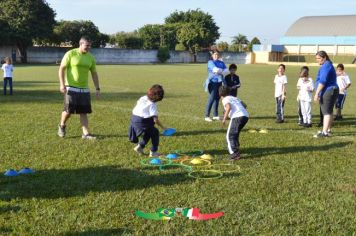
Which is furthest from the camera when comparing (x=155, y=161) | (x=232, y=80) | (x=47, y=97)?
(x=47, y=97)

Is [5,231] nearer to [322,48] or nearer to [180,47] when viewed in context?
[180,47]

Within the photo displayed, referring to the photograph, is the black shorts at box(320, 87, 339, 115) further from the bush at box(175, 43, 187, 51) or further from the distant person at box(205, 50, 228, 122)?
the bush at box(175, 43, 187, 51)

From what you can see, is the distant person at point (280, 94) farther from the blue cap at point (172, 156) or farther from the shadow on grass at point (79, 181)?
the shadow on grass at point (79, 181)

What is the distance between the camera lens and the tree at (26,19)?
196 feet

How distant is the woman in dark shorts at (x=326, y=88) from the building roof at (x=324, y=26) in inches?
3714

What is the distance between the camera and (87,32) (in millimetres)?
76875

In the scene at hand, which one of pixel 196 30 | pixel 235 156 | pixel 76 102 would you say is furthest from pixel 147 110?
pixel 196 30

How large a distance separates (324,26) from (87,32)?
2310 inches

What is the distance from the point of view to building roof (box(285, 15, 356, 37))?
9762 centimetres

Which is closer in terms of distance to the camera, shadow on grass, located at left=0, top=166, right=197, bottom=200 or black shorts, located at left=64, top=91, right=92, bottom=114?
shadow on grass, located at left=0, top=166, right=197, bottom=200

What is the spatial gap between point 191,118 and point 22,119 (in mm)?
4600

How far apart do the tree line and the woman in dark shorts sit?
189ft

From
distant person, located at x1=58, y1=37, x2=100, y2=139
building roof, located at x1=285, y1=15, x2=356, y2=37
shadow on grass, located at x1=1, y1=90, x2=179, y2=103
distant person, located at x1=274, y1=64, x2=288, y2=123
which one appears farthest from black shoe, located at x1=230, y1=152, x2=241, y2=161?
building roof, located at x1=285, y1=15, x2=356, y2=37

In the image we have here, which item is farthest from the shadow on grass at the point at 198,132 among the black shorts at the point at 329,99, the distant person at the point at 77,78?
the black shorts at the point at 329,99
